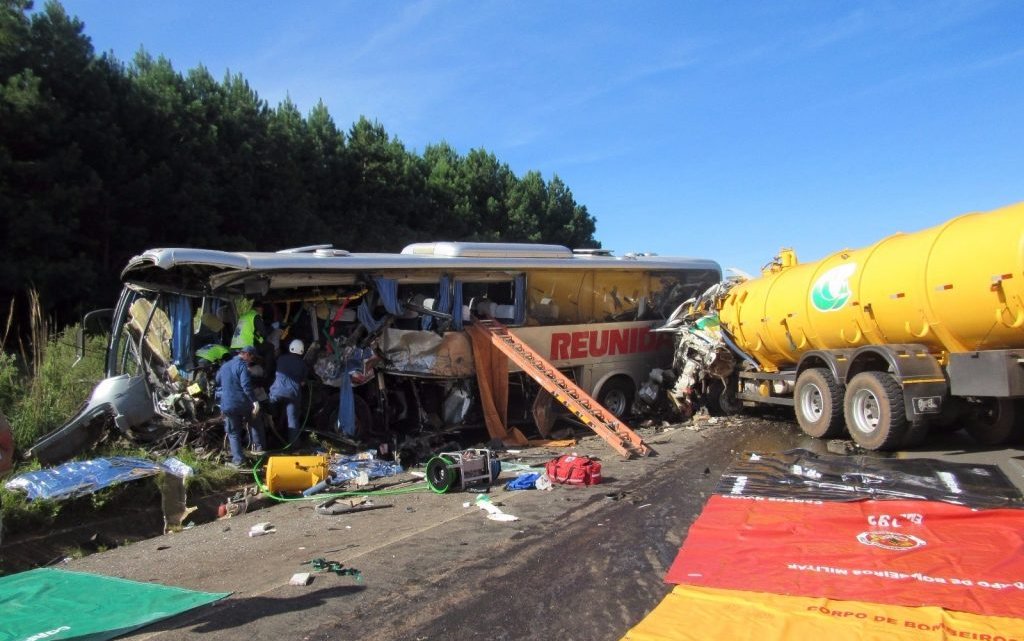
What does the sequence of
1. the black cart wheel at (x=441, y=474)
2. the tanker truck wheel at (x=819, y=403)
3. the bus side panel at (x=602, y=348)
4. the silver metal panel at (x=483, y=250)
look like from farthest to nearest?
the bus side panel at (x=602, y=348), the silver metal panel at (x=483, y=250), the tanker truck wheel at (x=819, y=403), the black cart wheel at (x=441, y=474)

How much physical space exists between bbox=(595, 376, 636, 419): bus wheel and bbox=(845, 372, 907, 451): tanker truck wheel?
4375 mm

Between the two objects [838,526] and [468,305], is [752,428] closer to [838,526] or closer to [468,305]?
[468,305]

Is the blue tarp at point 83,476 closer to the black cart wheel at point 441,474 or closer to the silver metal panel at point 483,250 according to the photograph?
the black cart wheel at point 441,474

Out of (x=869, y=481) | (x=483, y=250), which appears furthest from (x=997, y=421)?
(x=483, y=250)

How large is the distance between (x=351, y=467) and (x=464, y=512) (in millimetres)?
2329

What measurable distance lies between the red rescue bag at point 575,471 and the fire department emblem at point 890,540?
2.89 m

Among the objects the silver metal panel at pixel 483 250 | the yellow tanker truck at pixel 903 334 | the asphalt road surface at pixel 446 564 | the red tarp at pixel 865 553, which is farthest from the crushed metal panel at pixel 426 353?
the red tarp at pixel 865 553

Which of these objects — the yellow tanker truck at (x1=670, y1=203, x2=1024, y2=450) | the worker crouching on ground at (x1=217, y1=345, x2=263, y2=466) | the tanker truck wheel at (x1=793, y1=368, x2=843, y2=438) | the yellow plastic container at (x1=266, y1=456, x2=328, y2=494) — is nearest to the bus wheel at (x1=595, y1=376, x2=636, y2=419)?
the yellow tanker truck at (x1=670, y1=203, x2=1024, y2=450)

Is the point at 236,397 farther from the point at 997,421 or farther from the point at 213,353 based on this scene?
the point at 997,421

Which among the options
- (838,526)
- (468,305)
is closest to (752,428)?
(468,305)

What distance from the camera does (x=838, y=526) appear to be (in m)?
5.85

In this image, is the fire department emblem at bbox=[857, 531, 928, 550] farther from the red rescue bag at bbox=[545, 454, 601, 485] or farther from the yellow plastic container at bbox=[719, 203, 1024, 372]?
the yellow plastic container at bbox=[719, 203, 1024, 372]

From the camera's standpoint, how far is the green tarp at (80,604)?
4.28 metres

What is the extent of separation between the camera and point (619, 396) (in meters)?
13.4
